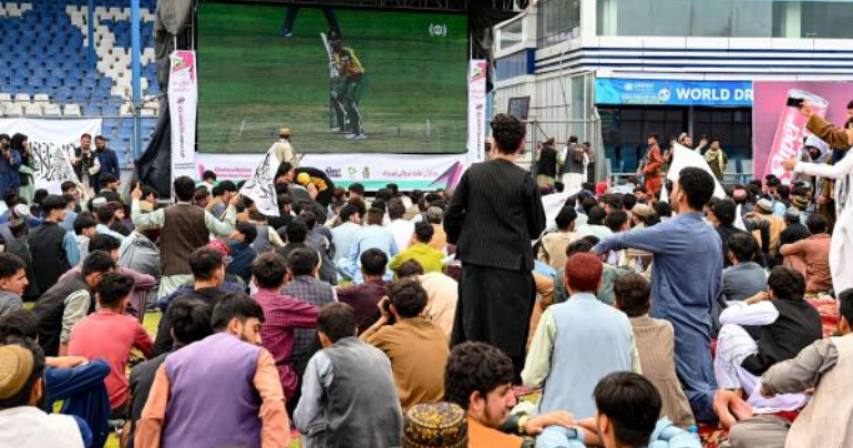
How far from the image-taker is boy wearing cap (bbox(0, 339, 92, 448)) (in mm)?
3727

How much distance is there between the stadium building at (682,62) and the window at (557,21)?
0.22ft

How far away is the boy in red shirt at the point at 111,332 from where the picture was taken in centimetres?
563

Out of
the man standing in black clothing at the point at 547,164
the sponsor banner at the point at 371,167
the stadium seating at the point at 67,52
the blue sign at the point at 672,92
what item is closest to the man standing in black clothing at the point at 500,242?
the sponsor banner at the point at 371,167

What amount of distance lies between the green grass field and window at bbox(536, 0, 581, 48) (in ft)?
27.1

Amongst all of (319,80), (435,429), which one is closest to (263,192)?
(319,80)

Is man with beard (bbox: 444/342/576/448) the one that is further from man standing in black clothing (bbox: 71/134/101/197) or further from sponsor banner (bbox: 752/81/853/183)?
man standing in black clothing (bbox: 71/134/101/197)

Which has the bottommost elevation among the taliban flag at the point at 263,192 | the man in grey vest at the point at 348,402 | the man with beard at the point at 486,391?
the man in grey vest at the point at 348,402

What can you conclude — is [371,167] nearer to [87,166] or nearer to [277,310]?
[87,166]

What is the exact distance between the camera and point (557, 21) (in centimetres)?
2862

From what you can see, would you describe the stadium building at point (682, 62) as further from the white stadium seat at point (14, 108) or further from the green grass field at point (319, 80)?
the white stadium seat at point (14, 108)

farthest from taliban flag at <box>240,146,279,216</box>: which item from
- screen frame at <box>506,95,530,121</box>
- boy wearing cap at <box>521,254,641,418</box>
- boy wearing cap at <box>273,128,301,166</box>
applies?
screen frame at <box>506,95,530,121</box>

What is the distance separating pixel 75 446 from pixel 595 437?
6.45 ft

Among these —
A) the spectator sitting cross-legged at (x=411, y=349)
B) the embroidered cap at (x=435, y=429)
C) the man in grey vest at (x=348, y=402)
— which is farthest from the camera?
the spectator sitting cross-legged at (x=411, y=349)

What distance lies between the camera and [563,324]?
15.8 ft
